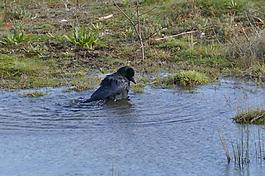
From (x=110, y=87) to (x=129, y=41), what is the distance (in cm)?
389

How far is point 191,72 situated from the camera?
1149cm

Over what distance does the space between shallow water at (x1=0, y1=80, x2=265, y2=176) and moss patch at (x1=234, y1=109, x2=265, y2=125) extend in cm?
11

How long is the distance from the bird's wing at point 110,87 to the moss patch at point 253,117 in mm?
2159

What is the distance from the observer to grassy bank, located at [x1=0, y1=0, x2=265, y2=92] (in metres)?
12.3

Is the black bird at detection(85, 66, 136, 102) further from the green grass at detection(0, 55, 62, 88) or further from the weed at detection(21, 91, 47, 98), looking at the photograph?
the green grass at detection(0, 55, 62, 88)

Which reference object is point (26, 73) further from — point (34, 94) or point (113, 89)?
point (113, 89)

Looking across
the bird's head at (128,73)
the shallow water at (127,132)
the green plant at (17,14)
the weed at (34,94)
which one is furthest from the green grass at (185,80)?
the green plant at (17,14)

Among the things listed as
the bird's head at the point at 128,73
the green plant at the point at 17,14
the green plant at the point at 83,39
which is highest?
the green plant at the point at 17,14

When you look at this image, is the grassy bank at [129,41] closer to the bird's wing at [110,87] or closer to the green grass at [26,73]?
the green grass at [26,73]

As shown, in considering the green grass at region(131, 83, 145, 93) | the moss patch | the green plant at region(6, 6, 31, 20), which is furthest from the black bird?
the green plant at region(6, 6, 31, 20)

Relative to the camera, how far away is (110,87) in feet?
35.4

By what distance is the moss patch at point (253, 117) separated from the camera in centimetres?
896

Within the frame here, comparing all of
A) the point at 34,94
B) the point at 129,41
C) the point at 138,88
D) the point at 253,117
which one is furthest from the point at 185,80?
the point at 129,41

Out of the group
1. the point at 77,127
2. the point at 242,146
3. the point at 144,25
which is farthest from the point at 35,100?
the point at 144,25
